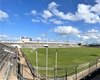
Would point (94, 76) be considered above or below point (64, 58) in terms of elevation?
below

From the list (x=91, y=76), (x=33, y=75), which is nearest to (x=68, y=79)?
(x=33, y=75)

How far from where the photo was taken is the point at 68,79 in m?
35.0

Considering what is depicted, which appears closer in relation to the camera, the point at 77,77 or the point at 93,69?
the point at 77,77

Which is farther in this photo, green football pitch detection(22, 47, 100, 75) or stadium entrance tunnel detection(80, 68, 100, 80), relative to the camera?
green football pitch detection(22, 47, 100, 75)

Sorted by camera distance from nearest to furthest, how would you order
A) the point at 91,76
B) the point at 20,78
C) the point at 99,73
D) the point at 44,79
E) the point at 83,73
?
the point at 20,78 < the point at 44,79 < the point at 83,73 < the point at 91,76 < the point at 99,73

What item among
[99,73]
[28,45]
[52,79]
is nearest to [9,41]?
[28,45]

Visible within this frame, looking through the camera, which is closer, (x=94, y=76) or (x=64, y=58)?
(x=94, y=76)

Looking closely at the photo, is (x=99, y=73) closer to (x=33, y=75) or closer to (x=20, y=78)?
(x=33, y=75)

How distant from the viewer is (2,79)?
30438 mm

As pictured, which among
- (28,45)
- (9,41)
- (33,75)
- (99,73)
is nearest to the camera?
(33,75)

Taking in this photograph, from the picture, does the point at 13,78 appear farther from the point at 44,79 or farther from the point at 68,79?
the point at 68,79

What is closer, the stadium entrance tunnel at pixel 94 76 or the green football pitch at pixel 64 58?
the stadium entrance tunnel at pixel 94 76

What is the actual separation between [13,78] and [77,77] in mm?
10200

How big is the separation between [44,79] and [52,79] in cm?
109
